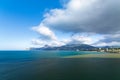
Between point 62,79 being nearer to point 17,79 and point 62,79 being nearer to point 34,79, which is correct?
point 34,79

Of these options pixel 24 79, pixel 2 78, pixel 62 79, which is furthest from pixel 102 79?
pixel 2 78

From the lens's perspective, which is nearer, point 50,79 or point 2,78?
point 50,79

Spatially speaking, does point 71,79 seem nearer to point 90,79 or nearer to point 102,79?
point 90,79

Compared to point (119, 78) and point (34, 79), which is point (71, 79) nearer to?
point (34, 79)

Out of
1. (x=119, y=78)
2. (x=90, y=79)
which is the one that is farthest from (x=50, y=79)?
(x=119, y=78)

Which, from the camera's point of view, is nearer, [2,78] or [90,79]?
[90,79]

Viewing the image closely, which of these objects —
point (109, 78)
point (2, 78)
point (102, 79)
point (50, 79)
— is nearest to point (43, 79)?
point (50, 79)
